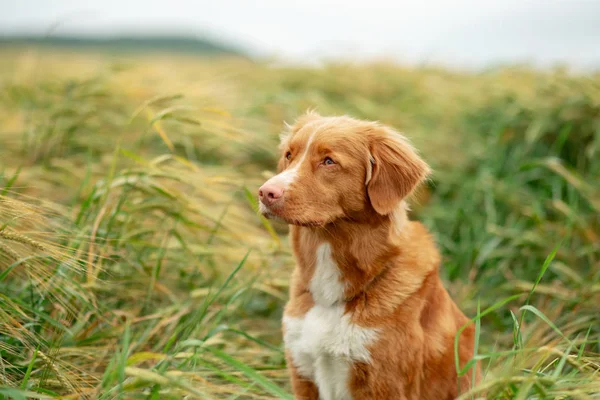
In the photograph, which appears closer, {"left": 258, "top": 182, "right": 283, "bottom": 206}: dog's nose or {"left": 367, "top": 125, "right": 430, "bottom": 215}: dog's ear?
{"left": 258, "top": 182, "right": 283, "bottom": 206}: dog's nose

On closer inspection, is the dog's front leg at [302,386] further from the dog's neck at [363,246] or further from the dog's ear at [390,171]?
the dog's ear at [390,171]

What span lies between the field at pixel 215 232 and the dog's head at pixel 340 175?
53cm

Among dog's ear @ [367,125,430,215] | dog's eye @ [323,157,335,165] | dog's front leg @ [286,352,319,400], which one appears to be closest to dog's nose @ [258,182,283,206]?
dog's eye @ [323,157,335,165]

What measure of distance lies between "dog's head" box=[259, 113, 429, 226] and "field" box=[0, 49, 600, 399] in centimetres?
53

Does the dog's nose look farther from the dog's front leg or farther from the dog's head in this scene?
the dog's front leg

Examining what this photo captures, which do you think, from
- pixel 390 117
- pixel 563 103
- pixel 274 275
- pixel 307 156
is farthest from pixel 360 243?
pixel 390 117

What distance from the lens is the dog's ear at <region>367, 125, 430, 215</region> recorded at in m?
2.47

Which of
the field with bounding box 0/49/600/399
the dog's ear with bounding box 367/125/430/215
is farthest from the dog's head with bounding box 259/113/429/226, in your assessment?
the field with bounding box 0/49/600/399

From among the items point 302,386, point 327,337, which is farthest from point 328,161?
point 302,386

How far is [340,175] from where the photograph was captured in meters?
2.54

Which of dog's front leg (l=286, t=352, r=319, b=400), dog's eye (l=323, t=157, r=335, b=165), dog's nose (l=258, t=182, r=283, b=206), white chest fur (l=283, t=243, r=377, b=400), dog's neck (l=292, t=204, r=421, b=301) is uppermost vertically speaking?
dog's eye (l=323, t=157, r=335, b=165)

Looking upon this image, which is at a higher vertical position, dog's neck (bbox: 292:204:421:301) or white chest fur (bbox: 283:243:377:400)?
dog's neck (bbox: 292:204:421:301)

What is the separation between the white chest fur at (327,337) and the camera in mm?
2344

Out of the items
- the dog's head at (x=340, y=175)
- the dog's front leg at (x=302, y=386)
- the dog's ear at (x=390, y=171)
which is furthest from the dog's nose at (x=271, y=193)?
the dog's front leg at (x=302, y=386)
